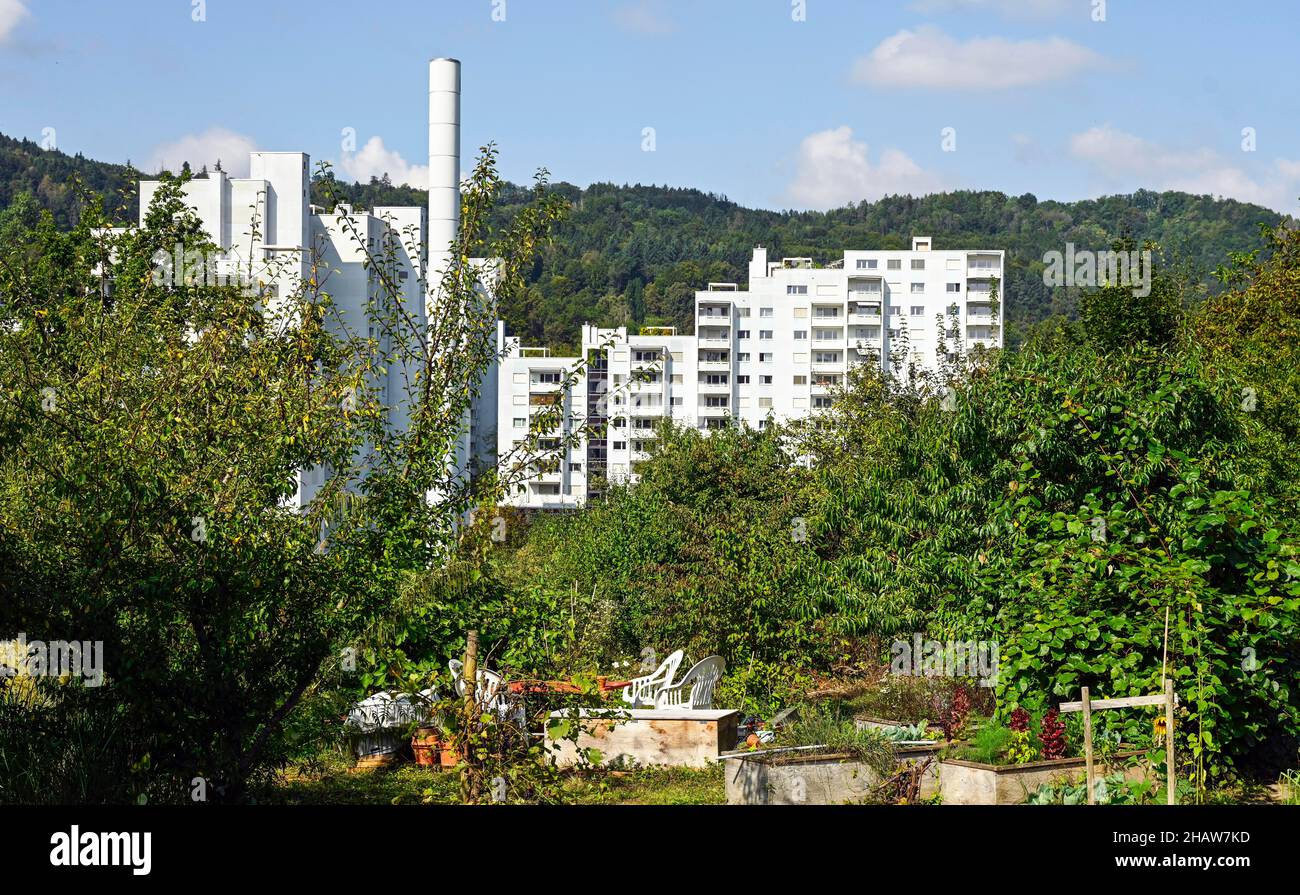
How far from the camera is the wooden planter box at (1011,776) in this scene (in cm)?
936

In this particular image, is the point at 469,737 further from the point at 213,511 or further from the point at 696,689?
the point at 696,689

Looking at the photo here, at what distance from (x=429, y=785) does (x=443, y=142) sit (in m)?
48.0

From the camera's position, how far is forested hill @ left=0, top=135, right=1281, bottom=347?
125m

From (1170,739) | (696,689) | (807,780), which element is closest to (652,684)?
(696,689)

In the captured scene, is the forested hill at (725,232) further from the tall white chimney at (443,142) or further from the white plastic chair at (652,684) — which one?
the white plastic chair at (652,684)

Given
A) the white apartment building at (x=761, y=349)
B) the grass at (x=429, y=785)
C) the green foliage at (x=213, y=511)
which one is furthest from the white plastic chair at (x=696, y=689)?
the white apartment building at (x=761, y=349)

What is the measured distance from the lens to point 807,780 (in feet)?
33.4

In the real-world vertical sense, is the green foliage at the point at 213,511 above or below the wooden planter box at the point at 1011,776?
above

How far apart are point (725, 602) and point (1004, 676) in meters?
6.97

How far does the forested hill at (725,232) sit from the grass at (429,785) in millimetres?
101155

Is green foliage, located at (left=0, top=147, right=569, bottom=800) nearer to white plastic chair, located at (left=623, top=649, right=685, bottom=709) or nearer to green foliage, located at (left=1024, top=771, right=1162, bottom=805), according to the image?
green foliage, located at (left=1024, top=771, right=1162, bottom=805)

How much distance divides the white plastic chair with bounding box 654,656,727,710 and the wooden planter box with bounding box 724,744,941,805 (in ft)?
15.1
